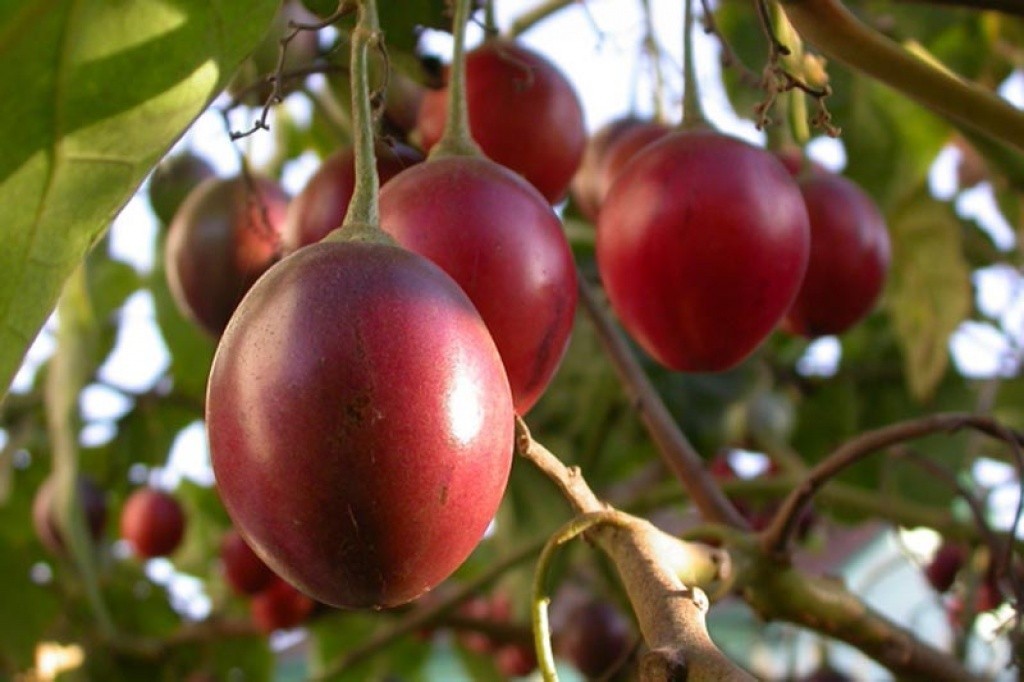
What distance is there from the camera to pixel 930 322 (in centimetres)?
155

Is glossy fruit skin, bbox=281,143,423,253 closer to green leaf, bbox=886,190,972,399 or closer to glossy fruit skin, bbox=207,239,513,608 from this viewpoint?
glossy fruit skin, bbox=207,239,513,608

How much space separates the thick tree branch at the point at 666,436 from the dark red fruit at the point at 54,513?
3.60 feet

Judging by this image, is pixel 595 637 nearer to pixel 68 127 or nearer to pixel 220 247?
pixel 220 247

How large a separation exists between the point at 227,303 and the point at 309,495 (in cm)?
60

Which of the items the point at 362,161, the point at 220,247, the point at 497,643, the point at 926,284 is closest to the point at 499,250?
the point at 362,161

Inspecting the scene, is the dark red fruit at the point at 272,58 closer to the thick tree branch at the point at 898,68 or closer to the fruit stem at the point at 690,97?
the fruit stem at the point at 690,97

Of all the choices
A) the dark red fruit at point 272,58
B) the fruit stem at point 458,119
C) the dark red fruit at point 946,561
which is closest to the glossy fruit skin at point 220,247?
the dark red fruit at point 272,58

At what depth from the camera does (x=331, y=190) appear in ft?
2.73

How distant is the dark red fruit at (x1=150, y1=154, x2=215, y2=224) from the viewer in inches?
53.0

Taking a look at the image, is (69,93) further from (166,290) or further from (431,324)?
(166,290)

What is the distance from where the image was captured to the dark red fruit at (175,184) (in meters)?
1.35

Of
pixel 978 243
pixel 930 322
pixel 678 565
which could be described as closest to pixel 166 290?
pixel 930 322

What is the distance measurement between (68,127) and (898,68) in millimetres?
434

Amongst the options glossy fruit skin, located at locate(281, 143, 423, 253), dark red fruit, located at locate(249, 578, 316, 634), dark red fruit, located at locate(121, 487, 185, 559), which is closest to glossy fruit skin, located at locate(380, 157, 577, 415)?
glossy fruit skin, located at locate(281, 143, 423, 253)
